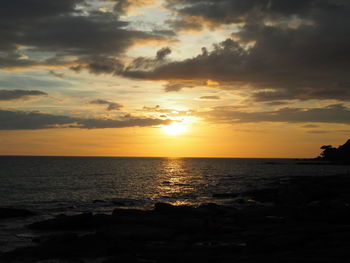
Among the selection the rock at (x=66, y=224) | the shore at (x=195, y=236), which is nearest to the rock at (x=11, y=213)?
the shore at (x=195, y=236)

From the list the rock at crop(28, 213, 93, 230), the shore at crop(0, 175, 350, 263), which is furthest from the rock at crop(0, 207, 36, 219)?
the rock at crop(28, 213, 93, 230)

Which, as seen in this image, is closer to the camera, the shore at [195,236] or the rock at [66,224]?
the shore at [195,236]

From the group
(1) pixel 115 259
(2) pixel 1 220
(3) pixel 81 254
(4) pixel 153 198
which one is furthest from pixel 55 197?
(1) pixel 115 259

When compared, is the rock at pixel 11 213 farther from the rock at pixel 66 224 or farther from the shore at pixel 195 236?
the rock at pixel 66 224

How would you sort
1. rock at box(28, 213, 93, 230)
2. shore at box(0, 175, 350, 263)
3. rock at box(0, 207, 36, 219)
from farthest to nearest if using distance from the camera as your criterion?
rock at box(0, 207, 36, 219) → rock at box(28, 213, 93, 230) → shore at box(0, 175, 350, 263)

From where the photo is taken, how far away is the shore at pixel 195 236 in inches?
798

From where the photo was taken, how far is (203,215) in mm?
33781

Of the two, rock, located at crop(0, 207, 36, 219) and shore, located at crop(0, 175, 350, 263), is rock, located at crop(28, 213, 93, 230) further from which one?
rock, located at crop(0, 207, 36, 219)

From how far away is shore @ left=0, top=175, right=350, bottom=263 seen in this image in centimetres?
2028

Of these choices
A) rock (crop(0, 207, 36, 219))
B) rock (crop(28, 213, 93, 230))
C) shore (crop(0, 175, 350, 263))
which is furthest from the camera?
rock (crop(0, 207, 36, 219))

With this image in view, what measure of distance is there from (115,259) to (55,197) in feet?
133

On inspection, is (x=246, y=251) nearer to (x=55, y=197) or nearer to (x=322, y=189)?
(x=322, y=189)

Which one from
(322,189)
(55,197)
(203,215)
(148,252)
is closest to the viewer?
(148,252)

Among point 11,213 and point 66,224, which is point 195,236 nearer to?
point 66,224
